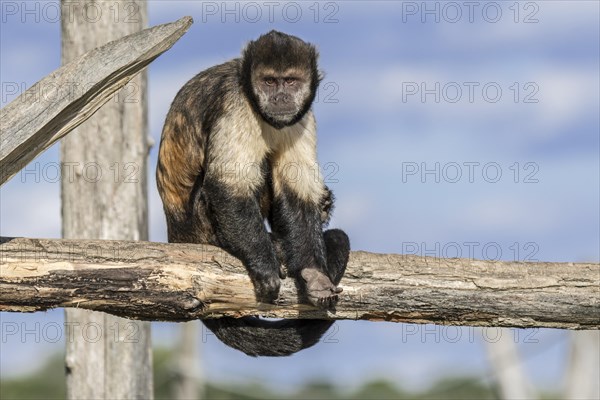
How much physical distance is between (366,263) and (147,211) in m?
3.06

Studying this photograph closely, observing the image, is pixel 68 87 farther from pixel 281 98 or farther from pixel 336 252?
pixel 336 252

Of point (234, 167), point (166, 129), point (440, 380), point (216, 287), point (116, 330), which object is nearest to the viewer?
point (216, 287)

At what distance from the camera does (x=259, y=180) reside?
671cm

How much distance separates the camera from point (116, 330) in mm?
8289

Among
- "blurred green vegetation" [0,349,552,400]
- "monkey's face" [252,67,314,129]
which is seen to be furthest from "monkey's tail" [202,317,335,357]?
"blurred green vegetation" [0,349,552,400]

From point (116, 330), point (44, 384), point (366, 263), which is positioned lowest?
point (44, 384)

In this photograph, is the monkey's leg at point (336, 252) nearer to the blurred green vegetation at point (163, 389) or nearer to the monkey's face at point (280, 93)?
the monkey's face at point (280, 93)

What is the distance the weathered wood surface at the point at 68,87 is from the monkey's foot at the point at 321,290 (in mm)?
1902

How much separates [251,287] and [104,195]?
2727 millimetres

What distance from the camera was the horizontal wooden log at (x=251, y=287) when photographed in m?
5.62

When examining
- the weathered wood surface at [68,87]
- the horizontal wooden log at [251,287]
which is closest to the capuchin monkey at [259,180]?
the horizontal wooden log at [251,287]

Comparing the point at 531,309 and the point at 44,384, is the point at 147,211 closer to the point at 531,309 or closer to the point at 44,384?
the point at 531,309

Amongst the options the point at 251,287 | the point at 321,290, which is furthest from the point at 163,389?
the point at 321,290

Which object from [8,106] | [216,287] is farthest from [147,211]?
[8,106]
